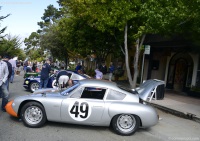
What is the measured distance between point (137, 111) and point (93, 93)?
1223 mm

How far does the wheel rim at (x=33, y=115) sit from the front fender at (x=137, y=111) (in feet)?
5.82

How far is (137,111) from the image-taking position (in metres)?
6.15

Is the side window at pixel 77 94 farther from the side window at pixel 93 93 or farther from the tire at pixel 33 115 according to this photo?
the tire at pixel 33 115

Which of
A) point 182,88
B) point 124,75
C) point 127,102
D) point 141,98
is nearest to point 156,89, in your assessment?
point 141,98

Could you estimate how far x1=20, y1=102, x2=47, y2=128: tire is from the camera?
616 cm

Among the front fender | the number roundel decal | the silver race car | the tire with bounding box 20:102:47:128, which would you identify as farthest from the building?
the tire with bounding box 20:102:47:128

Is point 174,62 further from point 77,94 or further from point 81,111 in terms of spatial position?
point 81,111

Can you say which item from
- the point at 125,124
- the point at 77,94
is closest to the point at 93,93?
the point at 77,94

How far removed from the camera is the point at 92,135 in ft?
19.6

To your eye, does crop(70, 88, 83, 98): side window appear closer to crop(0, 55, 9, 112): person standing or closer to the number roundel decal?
the number roundel decal

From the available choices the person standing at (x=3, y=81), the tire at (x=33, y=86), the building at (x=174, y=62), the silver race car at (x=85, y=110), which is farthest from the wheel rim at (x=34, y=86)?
the building at (x=174, y=62)

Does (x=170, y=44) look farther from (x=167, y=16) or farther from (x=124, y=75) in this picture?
(x=124, y=75)

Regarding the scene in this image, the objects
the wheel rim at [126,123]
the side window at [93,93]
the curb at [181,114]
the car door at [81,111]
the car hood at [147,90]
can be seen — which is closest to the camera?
the car door at [81,111]

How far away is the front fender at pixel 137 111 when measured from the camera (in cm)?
613
